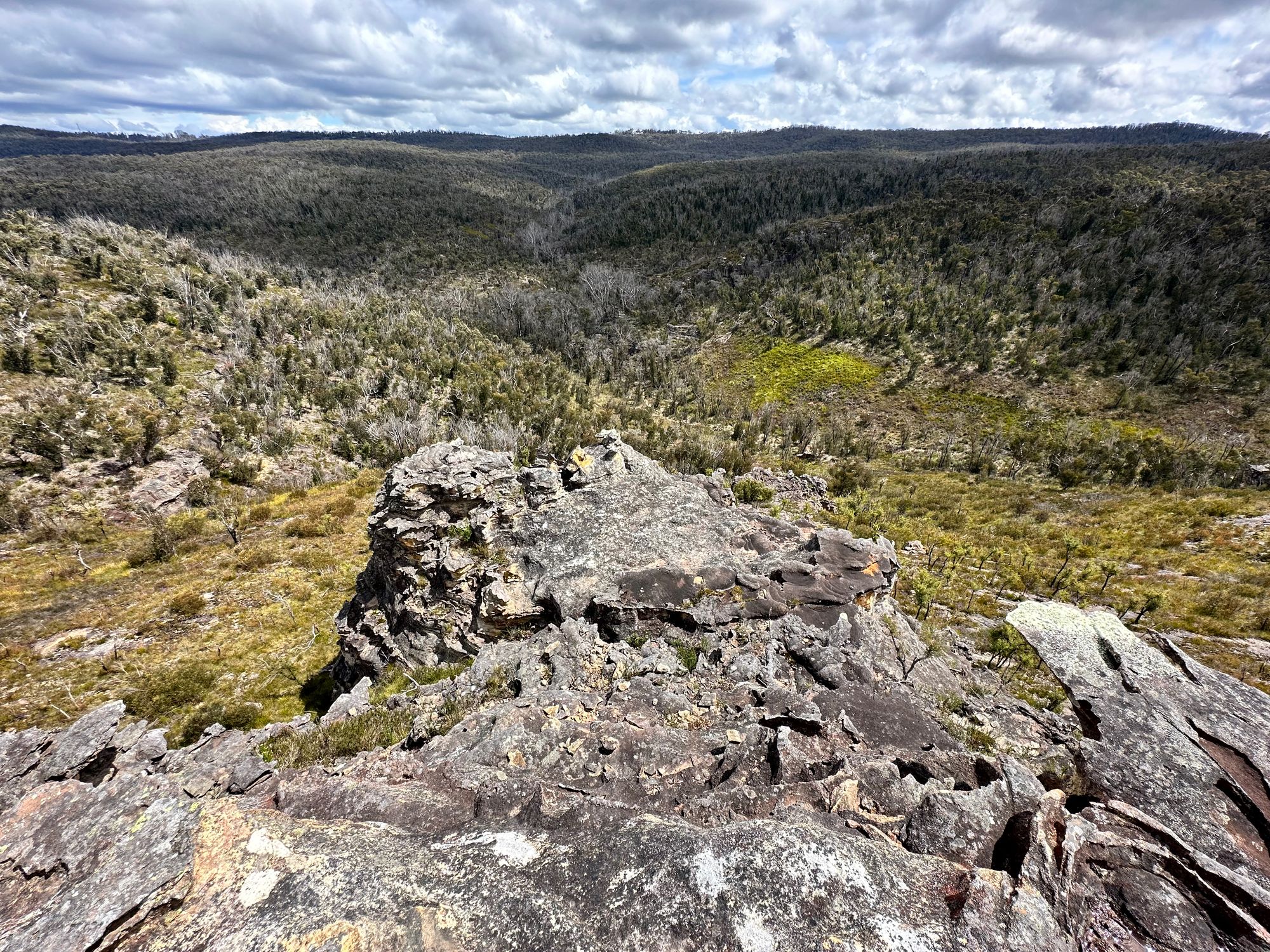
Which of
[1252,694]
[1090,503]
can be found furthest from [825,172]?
[1252,694]

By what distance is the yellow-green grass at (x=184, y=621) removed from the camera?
12156 mm

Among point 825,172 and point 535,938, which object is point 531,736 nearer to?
point 535,938

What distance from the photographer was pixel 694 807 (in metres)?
5.55

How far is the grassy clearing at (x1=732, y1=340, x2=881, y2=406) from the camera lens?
4559 cm

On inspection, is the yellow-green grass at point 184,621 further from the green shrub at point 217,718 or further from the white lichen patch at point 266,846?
the white lichen patch at point 266,846

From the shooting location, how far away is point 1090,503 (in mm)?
23641

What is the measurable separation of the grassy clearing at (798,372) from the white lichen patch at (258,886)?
45.2 m

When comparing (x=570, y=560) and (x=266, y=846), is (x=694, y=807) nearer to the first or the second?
(x=266, y=846)

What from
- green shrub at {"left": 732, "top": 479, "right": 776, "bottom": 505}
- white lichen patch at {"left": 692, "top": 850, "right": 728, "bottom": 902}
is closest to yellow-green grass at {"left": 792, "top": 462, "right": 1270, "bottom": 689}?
green shrub at {"left": 732, "top": 479, "right": 776, "bottom": 505}

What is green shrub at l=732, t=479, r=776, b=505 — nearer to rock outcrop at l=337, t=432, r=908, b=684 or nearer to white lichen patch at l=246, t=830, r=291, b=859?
rock outcrop at l=337, t=432, r=908, b=684

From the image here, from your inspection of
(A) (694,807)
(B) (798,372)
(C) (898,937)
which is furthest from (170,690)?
(B) (798,372)

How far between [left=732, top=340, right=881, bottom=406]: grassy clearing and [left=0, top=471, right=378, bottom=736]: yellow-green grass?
3793cm

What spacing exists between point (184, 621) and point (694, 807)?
56.2 ft

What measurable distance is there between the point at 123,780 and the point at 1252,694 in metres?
14.2
